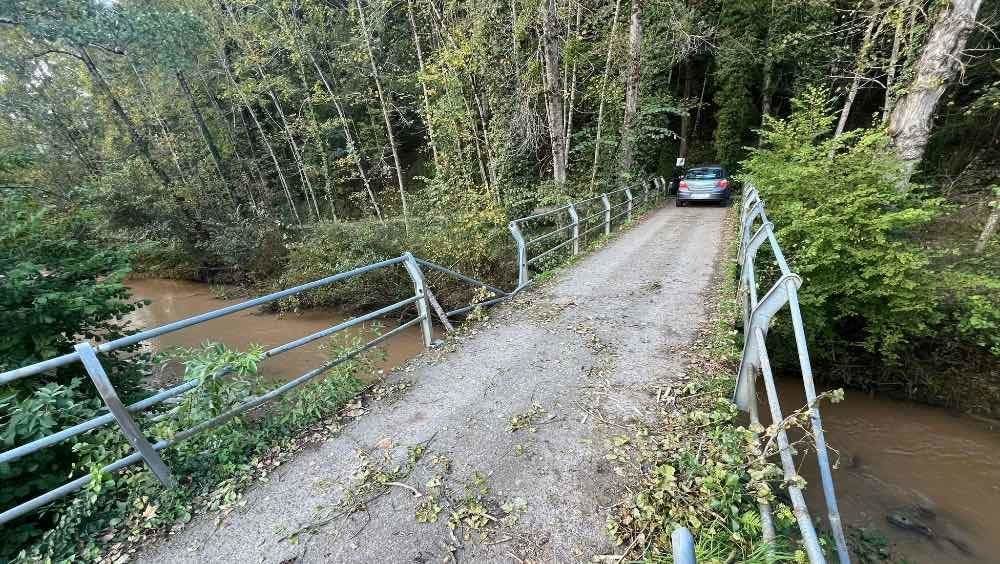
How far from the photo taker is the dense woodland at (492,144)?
4855 millimetres

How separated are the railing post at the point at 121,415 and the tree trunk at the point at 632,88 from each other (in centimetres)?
1223

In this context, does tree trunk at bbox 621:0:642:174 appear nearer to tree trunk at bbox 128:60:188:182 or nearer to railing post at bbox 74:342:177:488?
railing post at bbox 74:342:177:488

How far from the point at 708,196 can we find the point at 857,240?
767 cm

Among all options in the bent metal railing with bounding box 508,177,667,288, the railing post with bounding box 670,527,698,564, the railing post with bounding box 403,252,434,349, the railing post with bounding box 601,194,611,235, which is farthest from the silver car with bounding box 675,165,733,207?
the railing post with bounding box 670,527,698,564

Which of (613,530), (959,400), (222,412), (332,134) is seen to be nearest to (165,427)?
(222,412)

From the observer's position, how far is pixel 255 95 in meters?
14.5

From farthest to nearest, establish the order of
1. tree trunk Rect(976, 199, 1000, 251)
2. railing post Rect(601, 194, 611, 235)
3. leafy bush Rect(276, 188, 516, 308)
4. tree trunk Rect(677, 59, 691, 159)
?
tree trunk Rect(677, 59, 691, 159), railing post Rect(601, 194, 611, 235), leafy bush Rect(276, 188, 516, 308), tree trunk Rect(976, 199, 1000, 251)

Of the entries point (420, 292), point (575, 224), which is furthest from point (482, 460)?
point (575, 224)

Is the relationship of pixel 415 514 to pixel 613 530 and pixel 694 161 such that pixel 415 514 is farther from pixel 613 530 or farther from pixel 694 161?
pixel 694 161

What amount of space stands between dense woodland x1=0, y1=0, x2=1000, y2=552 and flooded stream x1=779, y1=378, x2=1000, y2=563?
546 mm

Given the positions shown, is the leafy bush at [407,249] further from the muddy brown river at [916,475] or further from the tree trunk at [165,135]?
the tree trunk at [165,135]

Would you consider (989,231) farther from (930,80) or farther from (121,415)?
(121,415)

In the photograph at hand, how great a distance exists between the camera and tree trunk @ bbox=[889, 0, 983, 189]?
5.08m

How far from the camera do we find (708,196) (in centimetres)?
1211
